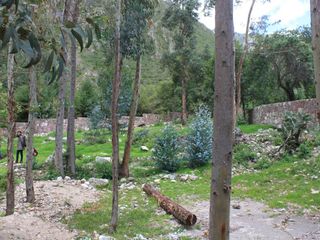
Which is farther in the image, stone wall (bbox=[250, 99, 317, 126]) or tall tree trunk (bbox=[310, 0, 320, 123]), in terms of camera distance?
stone wall (bbox=[250, 99, 317, 126])

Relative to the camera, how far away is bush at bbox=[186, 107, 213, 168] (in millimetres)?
14094

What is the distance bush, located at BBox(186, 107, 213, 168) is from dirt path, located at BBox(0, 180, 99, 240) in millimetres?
4385

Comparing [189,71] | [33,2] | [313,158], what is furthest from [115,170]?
[189,71]

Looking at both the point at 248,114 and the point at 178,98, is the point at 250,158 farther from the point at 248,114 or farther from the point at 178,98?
the point at 178,98

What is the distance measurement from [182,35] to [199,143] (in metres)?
16.7

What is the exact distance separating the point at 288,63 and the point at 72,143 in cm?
1810

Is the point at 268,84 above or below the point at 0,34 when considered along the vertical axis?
above

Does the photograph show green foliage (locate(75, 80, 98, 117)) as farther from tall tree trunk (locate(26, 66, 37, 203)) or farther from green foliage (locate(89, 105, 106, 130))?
tall tree trunk (locate(26, 66, 37, 203))

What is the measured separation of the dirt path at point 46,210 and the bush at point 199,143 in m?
4.38

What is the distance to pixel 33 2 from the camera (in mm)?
2242

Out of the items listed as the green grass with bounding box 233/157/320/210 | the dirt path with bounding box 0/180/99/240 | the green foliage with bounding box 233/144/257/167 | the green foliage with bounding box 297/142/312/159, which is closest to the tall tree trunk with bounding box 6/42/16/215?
the dirt path with bounding box 0/180/99/240

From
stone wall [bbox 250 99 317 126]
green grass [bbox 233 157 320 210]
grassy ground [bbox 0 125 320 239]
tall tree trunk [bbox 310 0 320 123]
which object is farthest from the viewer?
stone wall [bbox 250 99 317 126]

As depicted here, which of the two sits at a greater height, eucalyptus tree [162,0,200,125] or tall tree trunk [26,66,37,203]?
eucalyptus tree [162,0,200,125]

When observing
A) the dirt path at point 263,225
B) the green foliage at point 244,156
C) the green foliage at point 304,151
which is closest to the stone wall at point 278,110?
the green foliage at point 304,151
